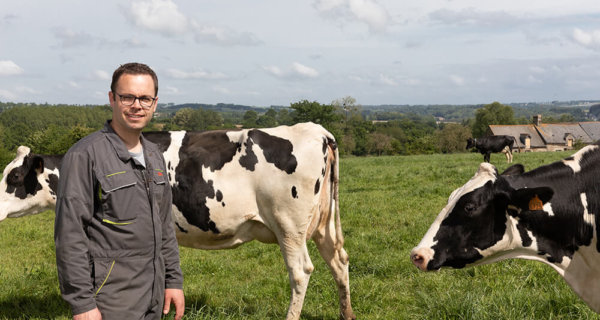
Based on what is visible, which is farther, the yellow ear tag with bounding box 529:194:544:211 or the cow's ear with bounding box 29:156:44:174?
the cow's ear with bounding box 29:156:44:174

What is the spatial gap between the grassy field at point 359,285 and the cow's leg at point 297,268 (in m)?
0.35

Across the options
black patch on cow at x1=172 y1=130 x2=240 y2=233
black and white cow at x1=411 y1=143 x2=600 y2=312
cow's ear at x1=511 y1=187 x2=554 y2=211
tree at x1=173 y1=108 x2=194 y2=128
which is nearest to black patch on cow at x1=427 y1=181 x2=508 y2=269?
black and white cow at x1=411 y1=143 x2=600 y2=312

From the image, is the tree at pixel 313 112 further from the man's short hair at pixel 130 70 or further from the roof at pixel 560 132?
the man's short hair at pixel 130 70

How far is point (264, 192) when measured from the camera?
4973 mm

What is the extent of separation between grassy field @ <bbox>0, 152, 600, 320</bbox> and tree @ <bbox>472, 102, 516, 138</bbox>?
96.0 meters

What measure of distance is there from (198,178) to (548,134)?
90.9m

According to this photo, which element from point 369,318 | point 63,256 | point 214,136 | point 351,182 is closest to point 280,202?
point 214,136

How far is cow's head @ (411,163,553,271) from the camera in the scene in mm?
3316

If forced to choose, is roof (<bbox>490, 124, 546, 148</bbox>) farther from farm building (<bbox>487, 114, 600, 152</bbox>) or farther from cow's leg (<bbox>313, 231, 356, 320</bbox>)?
cow's leg (<bbox>313, 231, 356, 320</bbox>)

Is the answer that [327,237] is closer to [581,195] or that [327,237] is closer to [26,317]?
[581,195]

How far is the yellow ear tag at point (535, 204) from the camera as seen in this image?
3135 millimetres

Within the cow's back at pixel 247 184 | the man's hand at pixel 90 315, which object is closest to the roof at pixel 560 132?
the cow's back at pixel 247 184

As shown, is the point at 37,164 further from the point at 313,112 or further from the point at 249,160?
the point at 313,112

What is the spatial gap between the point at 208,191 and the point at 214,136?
2.37 feet
